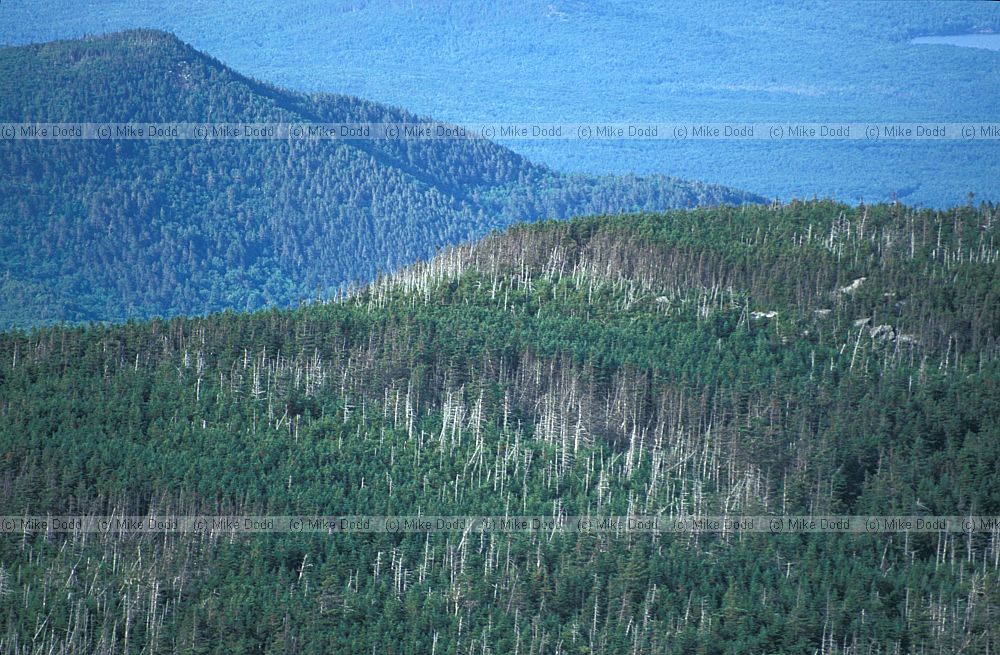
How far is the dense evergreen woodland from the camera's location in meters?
95.1

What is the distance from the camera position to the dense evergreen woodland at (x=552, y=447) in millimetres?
95062

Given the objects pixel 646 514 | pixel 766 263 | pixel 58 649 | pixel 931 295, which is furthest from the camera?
pixel 766 263

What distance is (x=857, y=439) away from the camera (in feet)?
361

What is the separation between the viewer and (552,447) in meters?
113

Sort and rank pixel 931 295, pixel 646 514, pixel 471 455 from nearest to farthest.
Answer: pixel 646 514 → pixel 471 455 → pixel 931 295

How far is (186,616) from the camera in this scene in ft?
312

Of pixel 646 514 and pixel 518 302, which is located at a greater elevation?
pixel 518 302

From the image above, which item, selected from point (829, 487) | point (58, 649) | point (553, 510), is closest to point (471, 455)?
point (553, 510)

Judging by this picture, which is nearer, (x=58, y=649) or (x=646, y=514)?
(x=58, y=649)

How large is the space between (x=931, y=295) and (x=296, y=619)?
171 feet

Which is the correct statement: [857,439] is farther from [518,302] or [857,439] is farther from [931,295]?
[518,302]

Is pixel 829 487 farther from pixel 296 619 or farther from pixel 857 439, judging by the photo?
pixel 296 619

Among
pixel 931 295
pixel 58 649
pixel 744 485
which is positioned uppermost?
pixel 931 295

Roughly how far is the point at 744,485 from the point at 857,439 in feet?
23.2
